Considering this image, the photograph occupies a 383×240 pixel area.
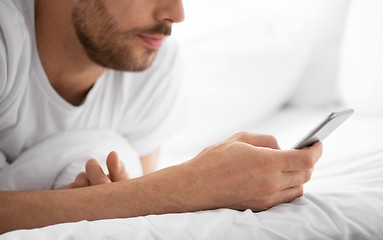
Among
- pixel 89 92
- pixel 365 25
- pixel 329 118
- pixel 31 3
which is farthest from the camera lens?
pixel 365 25

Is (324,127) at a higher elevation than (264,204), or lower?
higher

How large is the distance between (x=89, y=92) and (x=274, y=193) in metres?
0.54

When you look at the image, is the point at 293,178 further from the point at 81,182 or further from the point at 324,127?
the point at 81,182

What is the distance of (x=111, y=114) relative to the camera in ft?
3.78

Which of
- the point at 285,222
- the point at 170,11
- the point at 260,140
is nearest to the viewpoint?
the point at 285,222

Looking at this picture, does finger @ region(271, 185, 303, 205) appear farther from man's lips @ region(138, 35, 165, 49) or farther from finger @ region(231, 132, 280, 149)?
man's lips @ region(138, 35, 165, 49)

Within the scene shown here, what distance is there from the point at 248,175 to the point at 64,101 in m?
0.49

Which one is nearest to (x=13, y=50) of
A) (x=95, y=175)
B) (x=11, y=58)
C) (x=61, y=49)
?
(x=11, y=58)

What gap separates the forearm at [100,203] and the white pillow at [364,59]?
777 mm

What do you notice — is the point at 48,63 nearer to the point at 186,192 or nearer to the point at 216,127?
the point at 186,192

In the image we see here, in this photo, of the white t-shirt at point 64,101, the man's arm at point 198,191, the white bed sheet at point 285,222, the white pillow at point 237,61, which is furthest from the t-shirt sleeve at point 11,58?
the white pillow at point 237,61

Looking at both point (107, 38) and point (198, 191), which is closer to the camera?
point (198, 191)

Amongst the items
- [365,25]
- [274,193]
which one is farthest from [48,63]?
[365,25]

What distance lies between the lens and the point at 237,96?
1475 millimetres
